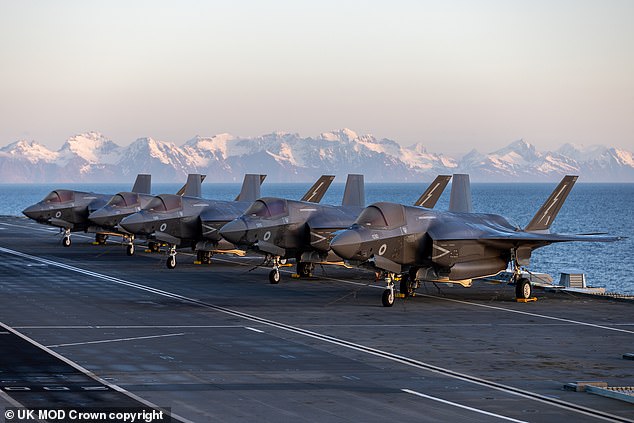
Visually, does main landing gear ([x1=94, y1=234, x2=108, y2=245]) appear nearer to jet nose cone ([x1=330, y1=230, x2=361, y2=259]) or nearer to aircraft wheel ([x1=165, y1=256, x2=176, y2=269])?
aircraft wheel ([x1=165, y1=256, x2=176, y2=269])

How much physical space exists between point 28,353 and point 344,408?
847cm

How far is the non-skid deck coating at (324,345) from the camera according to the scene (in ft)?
61.5

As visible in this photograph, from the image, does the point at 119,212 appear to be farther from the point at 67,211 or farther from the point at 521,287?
the point at 521,287

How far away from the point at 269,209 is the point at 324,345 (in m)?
16.8

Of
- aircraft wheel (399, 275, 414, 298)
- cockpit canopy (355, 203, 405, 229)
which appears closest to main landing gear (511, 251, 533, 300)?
aircraft wheel (399, 275, 414, 298)

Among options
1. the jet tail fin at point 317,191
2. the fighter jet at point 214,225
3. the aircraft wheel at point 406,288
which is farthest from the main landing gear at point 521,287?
the jet tail fin at point 317,191

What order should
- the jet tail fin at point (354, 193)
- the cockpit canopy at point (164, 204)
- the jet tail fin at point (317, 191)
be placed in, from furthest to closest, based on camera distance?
the jet tail fin at point (317, 191) < the cockpit canopy at point (164, 204) < the jet tail fin at point (354, 193)

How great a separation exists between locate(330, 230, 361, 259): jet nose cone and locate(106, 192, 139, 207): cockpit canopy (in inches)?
951

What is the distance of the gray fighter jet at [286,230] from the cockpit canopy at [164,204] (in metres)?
7.53

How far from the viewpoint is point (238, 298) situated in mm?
36031

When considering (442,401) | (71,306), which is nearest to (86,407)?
(442,401)

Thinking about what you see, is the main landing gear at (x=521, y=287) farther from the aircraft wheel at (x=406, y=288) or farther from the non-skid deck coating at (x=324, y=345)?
the aircraft wheel at (x=406, y=288)

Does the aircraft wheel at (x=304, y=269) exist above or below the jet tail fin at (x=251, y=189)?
below

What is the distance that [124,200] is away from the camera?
2202 inches
